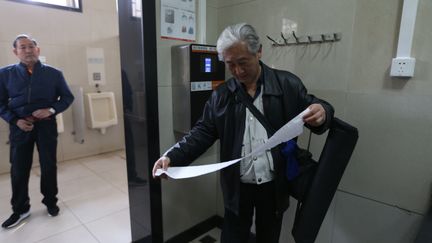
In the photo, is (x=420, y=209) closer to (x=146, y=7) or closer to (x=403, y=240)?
(x=403, y=240)

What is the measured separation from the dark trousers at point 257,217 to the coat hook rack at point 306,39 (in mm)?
846

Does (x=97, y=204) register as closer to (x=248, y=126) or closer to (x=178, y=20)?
(x=178, y=20)

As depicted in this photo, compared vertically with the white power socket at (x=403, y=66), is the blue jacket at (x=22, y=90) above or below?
below

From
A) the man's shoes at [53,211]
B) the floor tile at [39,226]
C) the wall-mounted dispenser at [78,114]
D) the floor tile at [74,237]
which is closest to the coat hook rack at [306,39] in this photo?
the floor tile at [74,237]

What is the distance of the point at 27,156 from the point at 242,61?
2.20 metres

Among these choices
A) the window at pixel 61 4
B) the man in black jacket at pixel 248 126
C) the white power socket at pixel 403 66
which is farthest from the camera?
the window at pixel 61 4

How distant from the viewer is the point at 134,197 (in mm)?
1895

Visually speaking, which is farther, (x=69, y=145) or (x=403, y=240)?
(x=69, y=145)

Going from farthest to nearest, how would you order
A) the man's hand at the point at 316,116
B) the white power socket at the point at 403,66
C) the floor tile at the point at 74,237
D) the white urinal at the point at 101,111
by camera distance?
1. the white urinal at the point at 101,111
2. the floor tile at the point at 74,237
3. the white power socket at the point at 403,66
4. the man's hand at the point at 316,116

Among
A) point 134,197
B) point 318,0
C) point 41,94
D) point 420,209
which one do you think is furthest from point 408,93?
point 41,94

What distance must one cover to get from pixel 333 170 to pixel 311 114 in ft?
0.94

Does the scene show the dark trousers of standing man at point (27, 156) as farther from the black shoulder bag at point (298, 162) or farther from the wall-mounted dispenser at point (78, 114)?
the black shoulder bag at point (298, 162)

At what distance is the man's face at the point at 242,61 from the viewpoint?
102cm

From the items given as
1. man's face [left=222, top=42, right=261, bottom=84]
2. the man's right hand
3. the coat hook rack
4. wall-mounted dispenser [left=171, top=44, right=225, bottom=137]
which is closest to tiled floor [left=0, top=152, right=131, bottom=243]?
the man's right hand
